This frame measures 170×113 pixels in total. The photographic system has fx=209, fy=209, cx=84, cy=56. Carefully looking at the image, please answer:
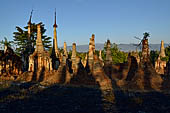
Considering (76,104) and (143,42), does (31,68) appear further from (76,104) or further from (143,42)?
(76,104)

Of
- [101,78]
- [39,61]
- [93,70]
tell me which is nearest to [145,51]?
[101,78]

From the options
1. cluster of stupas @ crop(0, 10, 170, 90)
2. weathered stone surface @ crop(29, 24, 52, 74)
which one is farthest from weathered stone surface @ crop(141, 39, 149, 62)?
weathered stone surface @ crop(29, 24, 52, 74)

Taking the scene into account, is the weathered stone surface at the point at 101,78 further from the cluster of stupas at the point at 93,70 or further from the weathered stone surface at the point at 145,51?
the weathered stone surface at the point at 145,51

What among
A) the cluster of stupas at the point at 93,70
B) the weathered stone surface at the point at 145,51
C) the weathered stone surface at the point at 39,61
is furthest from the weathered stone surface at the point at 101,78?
the weathered stone surface at the point at 39,61

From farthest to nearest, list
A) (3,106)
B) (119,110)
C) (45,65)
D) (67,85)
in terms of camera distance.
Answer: (45,65)
(67,85)
(3,106)
(119,110)

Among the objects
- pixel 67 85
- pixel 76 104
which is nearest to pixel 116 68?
pixel 67 85

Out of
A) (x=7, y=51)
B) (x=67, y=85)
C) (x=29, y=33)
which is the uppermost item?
(x=29, y=33)

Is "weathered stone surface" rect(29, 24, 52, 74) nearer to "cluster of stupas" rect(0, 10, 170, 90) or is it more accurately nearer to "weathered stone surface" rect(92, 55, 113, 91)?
"cluster of stupas" rect(0, 10, 170, 90)

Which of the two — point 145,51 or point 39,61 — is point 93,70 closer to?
point 145,51

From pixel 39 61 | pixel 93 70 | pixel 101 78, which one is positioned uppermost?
pixel 39 61

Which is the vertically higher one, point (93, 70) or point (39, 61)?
point (39, 61)

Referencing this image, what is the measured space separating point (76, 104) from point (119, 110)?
3231 mm

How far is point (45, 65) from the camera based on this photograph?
34.4m

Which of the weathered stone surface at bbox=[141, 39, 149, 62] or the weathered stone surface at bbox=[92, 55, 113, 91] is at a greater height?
the weathered stone surface at bbox=[141, 39, 149, 62]
